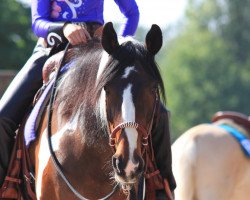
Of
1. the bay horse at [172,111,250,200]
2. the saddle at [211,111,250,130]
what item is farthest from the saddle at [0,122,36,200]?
the saddle at [211,111,250,130]

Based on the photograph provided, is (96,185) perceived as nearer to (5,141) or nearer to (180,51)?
(5,141)

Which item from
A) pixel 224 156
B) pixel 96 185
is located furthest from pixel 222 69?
pixel 96 185

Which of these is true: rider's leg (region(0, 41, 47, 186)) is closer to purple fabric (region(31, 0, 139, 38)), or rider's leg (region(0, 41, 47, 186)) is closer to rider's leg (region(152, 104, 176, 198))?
purple fabric (region(31, 0, 139, 38))

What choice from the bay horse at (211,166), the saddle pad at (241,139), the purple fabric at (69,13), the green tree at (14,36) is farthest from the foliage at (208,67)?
the purple fabric at (69,13)

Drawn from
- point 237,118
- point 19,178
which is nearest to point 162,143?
point 19,178

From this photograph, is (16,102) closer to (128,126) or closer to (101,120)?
(101,120)

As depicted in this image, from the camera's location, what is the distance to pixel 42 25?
815 centimetres

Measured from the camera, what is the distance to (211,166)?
12.8 m

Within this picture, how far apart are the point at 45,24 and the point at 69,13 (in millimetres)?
320

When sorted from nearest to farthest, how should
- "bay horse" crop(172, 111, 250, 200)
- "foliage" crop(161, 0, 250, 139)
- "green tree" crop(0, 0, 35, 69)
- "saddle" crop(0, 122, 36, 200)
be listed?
"saddle" crop(0, 122, 36, 200) < "bay horse" crop(172, 111, 250, 200) < "green tree" crop(0, 0, 35, 69) < "foliage" crop(161, 0, 250, 139)

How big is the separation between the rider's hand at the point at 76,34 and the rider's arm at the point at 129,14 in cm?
55

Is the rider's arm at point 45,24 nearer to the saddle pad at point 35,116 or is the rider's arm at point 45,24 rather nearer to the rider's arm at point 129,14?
the saddle pad at point 35,116

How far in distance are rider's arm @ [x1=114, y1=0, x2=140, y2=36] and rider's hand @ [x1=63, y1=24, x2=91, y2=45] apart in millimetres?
547

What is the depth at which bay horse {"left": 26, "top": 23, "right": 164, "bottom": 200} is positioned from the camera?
672cm
